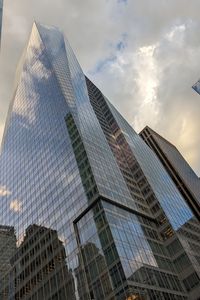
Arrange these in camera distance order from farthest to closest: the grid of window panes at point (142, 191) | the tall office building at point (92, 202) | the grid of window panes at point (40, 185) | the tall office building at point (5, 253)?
the tall office building at point (5, 253)
the grid of window panes at point (142, 191)
the grid of window panes at point (40, 185)
the tall office building at point (92, 202)

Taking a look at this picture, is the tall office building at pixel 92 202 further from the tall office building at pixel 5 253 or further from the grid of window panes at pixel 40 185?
the tall office building at pixel 5 253

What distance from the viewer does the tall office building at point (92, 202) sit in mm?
65938

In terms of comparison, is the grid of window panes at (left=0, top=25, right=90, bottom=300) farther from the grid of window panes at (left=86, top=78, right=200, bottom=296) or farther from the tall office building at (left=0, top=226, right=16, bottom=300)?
the grid of window panes at (left=86, top=78, right=200, bottom=296)

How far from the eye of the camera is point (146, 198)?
328ft

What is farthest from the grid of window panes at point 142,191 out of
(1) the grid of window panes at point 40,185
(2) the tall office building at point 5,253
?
(2) the tall office building at point 5,253

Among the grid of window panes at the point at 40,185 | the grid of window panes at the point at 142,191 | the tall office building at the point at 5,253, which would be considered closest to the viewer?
the grid of window panes at the point at 40,185

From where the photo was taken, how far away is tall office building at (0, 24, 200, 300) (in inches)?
2596

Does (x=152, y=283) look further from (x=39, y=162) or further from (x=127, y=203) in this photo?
(x=39, y=162)

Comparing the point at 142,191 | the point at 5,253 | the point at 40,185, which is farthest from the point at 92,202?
the point at 5,253

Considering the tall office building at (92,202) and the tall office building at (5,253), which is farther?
the tall office building at (5,253)

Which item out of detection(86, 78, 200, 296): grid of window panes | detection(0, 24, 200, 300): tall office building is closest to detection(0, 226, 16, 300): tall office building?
detection(0, 24, 200, 300): tall office building

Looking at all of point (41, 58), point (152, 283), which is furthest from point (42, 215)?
point (41, 58)

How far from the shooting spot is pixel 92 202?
75.4m

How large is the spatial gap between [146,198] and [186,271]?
28546 millimetres
